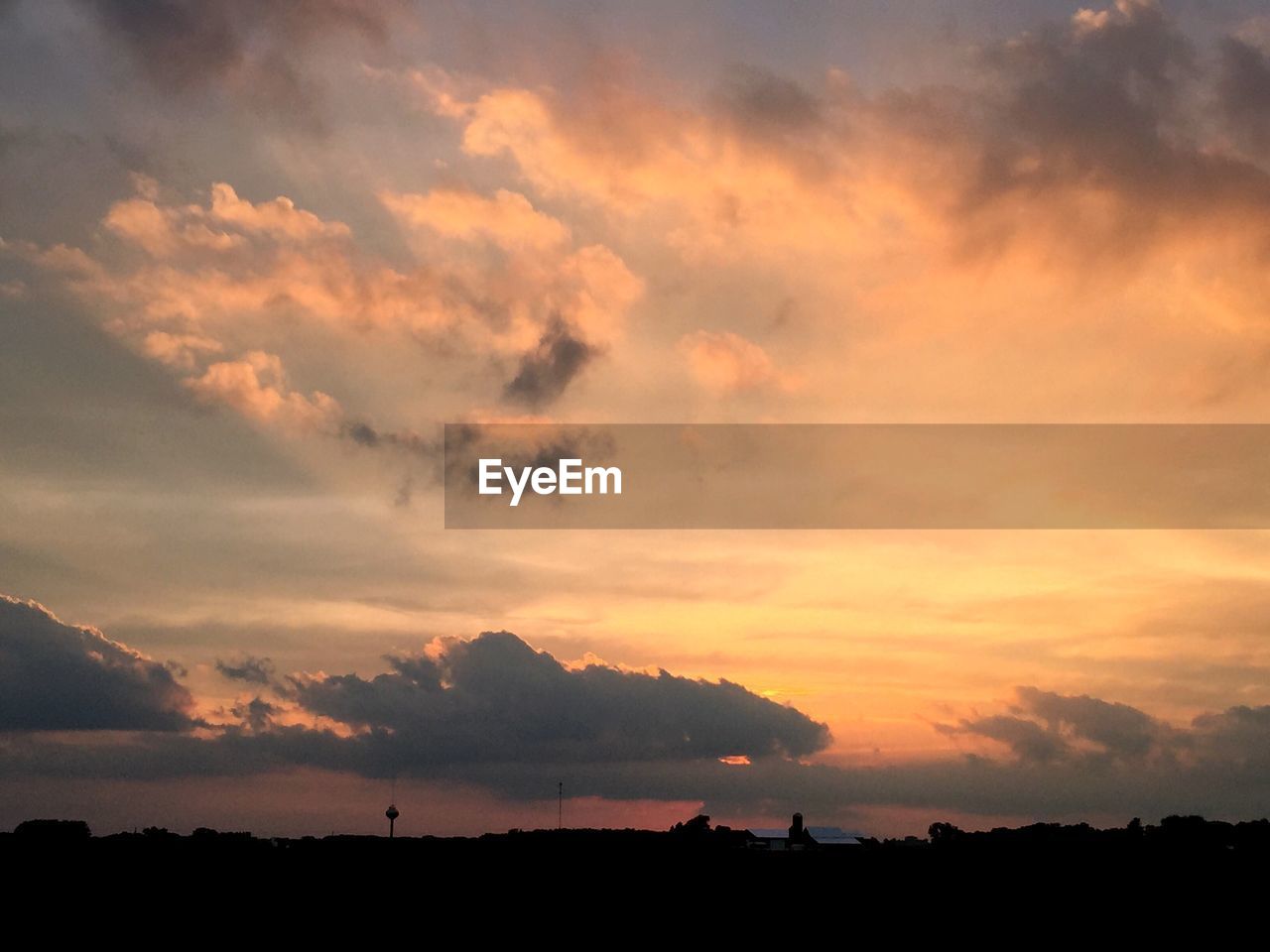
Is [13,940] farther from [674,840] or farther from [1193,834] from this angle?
[1193,834]

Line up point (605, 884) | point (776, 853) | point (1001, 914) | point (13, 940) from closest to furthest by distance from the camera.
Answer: point (13, 940) → point (1001, 914) → point (605, 884) → point (776, 853)

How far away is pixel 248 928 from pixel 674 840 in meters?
35.7

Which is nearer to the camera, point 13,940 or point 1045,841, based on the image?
point 13,940

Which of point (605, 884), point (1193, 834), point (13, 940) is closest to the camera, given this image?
point (13, 940)

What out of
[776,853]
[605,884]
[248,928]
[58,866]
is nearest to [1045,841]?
[776,853]

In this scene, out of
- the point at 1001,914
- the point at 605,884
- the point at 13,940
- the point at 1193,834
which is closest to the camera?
the point at 13,940

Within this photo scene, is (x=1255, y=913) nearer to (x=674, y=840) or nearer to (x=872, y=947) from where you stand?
(x=872, y=947)

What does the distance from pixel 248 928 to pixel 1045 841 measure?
55558mm

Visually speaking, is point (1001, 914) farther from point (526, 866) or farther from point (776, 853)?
point (526, 866)

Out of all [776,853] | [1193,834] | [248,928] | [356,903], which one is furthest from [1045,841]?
[248,928]

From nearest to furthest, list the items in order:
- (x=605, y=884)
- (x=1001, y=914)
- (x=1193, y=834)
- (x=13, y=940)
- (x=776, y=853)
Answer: (x=13, y=940), (x=1001, y=914), (x=605, y=884), (x=776, y=853), (x=1193, y=834)

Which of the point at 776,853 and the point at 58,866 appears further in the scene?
the point at 776,853

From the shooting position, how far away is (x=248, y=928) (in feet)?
254

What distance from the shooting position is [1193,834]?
10531 centimetres
